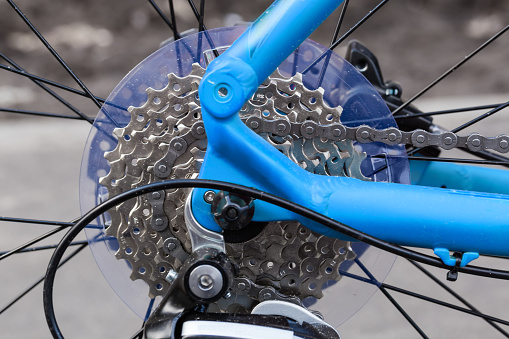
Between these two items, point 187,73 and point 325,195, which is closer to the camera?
point 325,195

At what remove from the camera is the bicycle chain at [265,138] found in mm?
772

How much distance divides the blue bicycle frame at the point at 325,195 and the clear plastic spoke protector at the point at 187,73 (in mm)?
119

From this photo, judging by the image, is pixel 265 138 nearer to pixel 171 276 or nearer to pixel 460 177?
pixel 171 276

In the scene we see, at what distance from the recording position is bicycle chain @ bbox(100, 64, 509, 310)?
0.77m

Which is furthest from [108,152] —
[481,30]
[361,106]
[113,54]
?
[481,30]

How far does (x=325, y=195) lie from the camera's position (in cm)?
72

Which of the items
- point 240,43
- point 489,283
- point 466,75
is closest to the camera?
point 240,43

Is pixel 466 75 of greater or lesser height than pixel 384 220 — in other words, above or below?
above

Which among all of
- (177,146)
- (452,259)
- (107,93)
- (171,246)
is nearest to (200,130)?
(177,146)

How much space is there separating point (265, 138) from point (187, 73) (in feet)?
0.44

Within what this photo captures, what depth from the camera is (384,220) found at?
71 cm

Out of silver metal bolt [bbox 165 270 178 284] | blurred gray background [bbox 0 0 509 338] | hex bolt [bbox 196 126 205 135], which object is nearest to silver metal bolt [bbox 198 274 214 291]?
silver metal bolt [bbox 165 270 178 284]

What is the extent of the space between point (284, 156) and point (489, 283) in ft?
3.36

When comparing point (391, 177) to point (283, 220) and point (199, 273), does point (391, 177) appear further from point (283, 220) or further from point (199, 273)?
point (199, 273)
